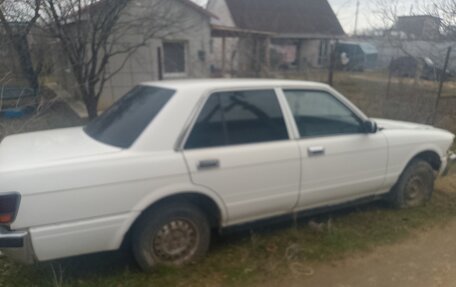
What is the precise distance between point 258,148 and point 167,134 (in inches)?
32.9

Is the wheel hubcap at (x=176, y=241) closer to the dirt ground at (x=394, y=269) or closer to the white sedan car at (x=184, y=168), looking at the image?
the white sedan car at (x=184, y=168)

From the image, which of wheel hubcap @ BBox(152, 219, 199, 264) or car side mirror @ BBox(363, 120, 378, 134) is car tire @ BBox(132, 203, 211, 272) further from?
car side mirror @ BBox(363, 120, 378, 134)

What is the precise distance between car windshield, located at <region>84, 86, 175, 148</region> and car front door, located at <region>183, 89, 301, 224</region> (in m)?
0.38

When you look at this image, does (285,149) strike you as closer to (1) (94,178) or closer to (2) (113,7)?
(1) (94,178)

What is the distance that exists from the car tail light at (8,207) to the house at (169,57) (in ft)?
26.8

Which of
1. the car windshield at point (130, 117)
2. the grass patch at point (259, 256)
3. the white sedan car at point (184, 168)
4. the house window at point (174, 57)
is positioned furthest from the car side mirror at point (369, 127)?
the house window at point (174, 57)

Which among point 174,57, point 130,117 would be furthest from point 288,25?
point 130,117

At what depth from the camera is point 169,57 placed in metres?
12.8

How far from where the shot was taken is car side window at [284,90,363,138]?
366 centimetres

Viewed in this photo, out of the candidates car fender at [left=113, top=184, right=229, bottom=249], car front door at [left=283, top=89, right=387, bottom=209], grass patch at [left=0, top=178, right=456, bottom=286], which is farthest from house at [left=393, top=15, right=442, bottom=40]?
car fender at [left=113, top=184, right=229, bottom=249]

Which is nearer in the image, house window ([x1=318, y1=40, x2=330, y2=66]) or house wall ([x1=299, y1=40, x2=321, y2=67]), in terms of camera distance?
house wall ([x1=299, y1=40, x2=321, y2=67])

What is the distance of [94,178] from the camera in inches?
107

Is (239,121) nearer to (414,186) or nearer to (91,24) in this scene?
(414,186)

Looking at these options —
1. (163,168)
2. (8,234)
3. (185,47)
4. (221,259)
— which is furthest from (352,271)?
(185,47)
